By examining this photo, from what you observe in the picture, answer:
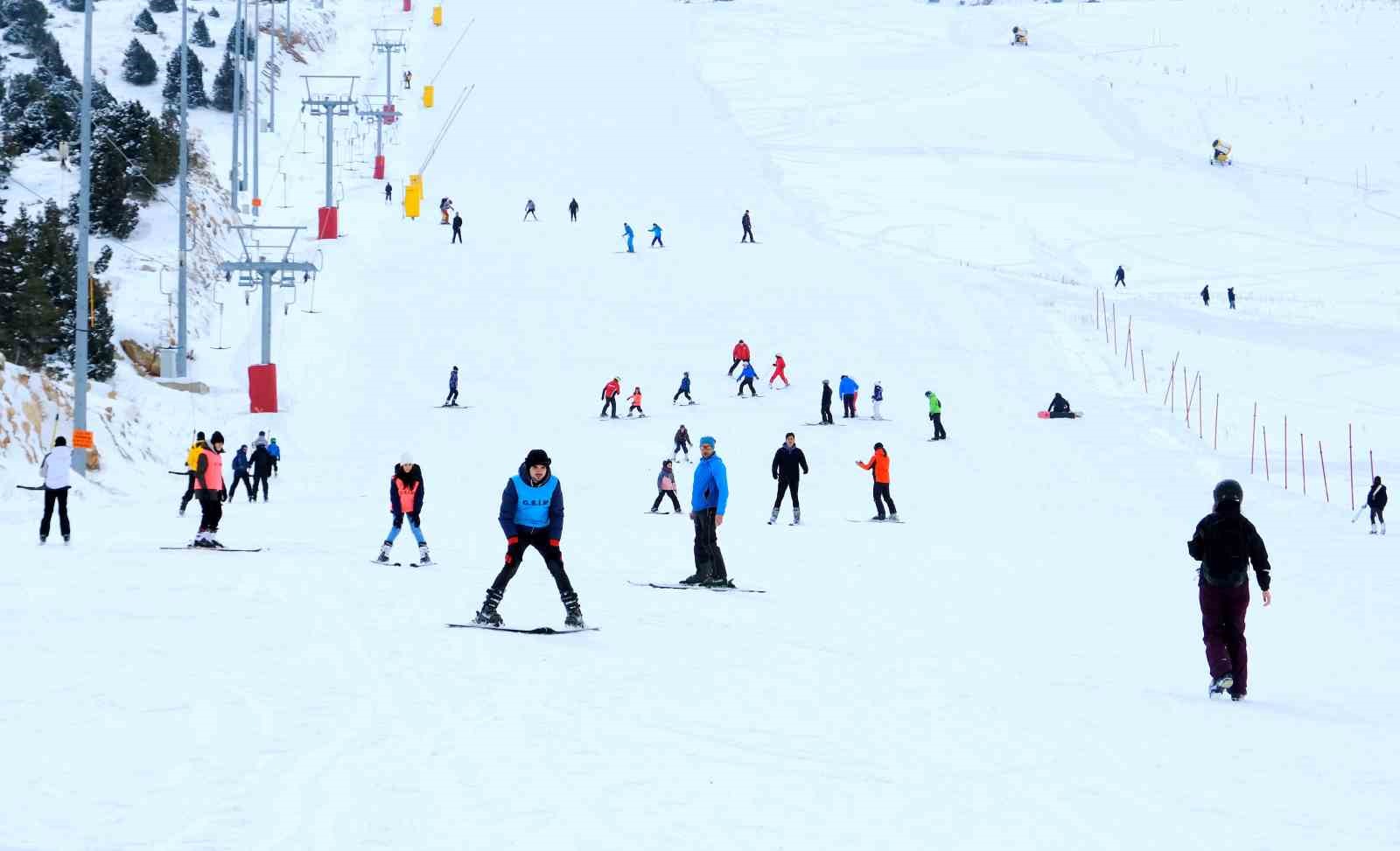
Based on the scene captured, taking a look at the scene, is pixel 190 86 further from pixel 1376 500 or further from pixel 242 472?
pixel 1376 500

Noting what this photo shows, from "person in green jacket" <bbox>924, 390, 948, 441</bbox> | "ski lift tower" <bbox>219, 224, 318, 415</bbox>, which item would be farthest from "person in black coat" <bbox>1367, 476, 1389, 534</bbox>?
"ski lift tower" <bbox>219, 224, 318, 415</bbox>

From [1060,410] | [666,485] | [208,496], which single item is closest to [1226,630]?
[208,496]

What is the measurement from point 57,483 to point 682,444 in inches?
563

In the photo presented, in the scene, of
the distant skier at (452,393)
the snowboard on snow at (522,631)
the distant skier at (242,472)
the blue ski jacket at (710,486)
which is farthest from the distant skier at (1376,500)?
the distant skier at (452,393)

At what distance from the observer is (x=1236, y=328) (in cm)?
4116

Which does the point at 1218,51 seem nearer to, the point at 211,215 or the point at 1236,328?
the point at 1236,328

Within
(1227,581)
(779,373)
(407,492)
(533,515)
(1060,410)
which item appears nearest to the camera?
(1227,581)

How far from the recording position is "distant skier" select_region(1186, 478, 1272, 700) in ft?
31.2

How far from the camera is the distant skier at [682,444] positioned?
2827 centimetres

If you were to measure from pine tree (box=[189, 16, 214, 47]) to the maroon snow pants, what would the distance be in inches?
3056

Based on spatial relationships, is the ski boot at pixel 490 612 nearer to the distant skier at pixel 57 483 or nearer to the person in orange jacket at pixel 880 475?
the distant skier at pixel 57 483

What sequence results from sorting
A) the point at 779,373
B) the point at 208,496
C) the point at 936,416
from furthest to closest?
the point at 779,373 < the point at 936,416 < the point at 208,496

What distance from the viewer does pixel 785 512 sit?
76.6 feet

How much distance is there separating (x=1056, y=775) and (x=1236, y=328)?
36332 mm
